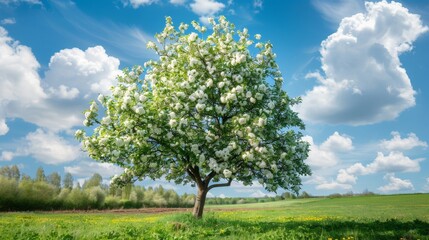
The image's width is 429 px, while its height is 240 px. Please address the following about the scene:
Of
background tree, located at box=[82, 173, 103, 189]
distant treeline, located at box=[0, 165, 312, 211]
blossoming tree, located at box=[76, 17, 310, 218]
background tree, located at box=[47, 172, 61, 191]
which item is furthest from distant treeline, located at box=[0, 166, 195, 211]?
blossoming tree, located at box=[76, 17, 310, 218]

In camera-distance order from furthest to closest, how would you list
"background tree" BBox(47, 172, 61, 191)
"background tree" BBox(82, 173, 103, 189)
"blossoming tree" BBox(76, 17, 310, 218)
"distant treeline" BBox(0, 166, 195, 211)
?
"background tree" BBox(47, 172, 61, 191) < "background tree" BBox(82, 173, 103, 189) < "distant treeline" BBox(0, 166, 195, 211) < "blossoming tree" BBox(76, 17, 310, 218)

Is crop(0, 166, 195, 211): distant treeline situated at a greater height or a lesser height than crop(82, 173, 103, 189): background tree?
lesser

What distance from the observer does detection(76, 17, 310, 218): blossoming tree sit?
21047mm

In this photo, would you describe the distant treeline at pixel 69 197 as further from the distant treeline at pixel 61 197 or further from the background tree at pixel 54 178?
the background tree at pixel 54 178

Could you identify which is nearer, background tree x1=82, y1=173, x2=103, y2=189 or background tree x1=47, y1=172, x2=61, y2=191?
background tree x1=82, y1=173, x2=103, y2=189

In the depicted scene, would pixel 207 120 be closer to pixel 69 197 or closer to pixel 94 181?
pixel 69 197

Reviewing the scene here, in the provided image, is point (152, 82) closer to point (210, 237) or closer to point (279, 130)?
point (279, 130)

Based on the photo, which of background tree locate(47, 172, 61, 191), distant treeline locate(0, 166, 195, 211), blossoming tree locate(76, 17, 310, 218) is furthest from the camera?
background tree locate(47, 172, 61, 191)

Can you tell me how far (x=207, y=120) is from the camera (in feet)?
77.9

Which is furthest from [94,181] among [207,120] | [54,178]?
[207,120]

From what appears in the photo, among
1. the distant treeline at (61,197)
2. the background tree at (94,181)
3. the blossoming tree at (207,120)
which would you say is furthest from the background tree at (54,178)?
the blossoming tree at (207,120)

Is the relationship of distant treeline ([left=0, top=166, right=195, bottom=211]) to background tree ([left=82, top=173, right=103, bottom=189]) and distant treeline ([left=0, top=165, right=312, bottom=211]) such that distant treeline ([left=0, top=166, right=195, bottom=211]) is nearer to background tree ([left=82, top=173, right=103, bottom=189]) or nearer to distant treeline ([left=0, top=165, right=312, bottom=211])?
distant treeline ([left=0, top=165, right=312, bottom=211])

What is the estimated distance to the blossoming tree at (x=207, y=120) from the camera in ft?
69.1

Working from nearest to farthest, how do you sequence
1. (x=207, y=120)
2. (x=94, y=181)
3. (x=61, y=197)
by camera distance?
(x=207, y=120) < (x=61, y=197) < (x=94, y=181)
